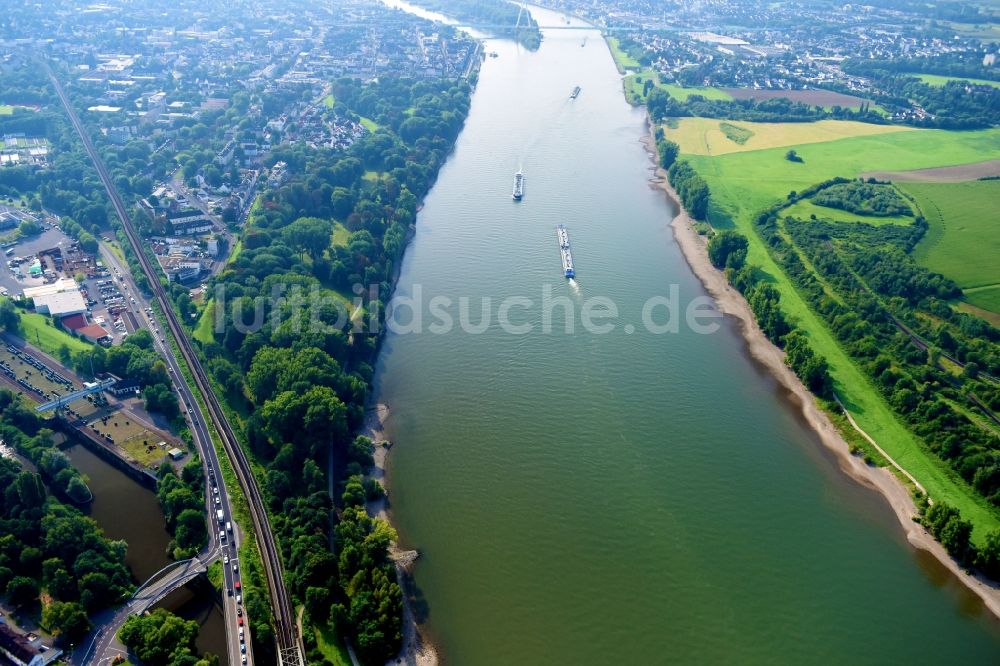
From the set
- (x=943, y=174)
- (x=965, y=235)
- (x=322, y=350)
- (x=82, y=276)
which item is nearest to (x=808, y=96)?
(x=943, y=174)

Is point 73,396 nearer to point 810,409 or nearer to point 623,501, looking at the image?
point 623,501

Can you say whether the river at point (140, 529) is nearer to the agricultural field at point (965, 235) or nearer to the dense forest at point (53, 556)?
the dense forest at point (53, 556)

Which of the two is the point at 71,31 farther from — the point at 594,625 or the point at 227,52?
the point at 594,625

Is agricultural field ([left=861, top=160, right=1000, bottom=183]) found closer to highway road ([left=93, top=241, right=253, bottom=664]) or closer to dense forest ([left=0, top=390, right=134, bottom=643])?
highway road ([left=93, top=241, right=253, bottom=664])

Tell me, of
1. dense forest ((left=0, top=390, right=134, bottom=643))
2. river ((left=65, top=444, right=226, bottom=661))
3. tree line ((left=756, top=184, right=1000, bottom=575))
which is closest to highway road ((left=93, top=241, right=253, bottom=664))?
river ((left=65, top=444, right=226, bottom=661))

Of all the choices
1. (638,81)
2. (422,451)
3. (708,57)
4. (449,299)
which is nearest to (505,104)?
(638,81)
